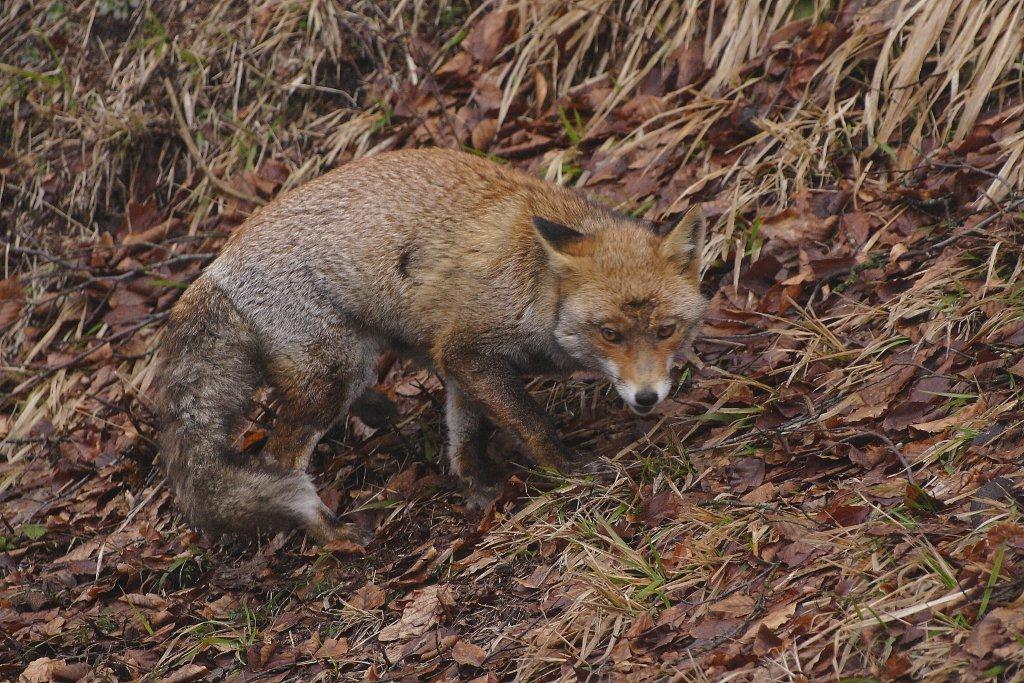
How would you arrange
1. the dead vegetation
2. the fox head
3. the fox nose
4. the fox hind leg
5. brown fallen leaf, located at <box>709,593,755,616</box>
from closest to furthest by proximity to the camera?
brown fallen leaf, located at <box>709,593,755,616</box>, the dead vegetation, the fox nose, the fox head, the fox hind leg

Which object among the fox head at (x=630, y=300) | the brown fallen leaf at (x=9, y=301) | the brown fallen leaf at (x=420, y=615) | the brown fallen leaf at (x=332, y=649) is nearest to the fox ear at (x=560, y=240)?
the fox head at (x=630, y=300)

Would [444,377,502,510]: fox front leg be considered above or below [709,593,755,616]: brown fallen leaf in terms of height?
below

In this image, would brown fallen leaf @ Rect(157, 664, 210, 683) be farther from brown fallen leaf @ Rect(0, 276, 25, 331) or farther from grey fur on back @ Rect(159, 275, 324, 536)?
brown fallen leaf @ Rect(0, 276, 25, 331)

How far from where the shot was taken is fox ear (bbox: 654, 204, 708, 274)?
5.04 metres

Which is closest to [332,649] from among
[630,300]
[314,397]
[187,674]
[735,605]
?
[187,674]

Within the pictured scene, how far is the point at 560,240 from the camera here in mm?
5078

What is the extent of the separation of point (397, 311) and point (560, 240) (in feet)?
3.66

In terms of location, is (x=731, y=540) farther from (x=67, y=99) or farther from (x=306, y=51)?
(x=67, y=99)

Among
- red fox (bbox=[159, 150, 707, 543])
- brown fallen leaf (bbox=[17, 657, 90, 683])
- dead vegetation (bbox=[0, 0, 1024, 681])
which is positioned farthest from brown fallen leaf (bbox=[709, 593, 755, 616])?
brown fallen leaf (bbox=[17, 657, 90, 683])

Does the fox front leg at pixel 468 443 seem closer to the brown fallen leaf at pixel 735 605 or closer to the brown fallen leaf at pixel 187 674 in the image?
the brown fallen leaf at pixel 187 674

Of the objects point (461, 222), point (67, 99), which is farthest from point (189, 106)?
point (461, 222)

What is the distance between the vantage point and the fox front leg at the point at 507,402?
5363 mm

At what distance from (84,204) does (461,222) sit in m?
4.13

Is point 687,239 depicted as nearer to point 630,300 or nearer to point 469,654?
point 630,300
